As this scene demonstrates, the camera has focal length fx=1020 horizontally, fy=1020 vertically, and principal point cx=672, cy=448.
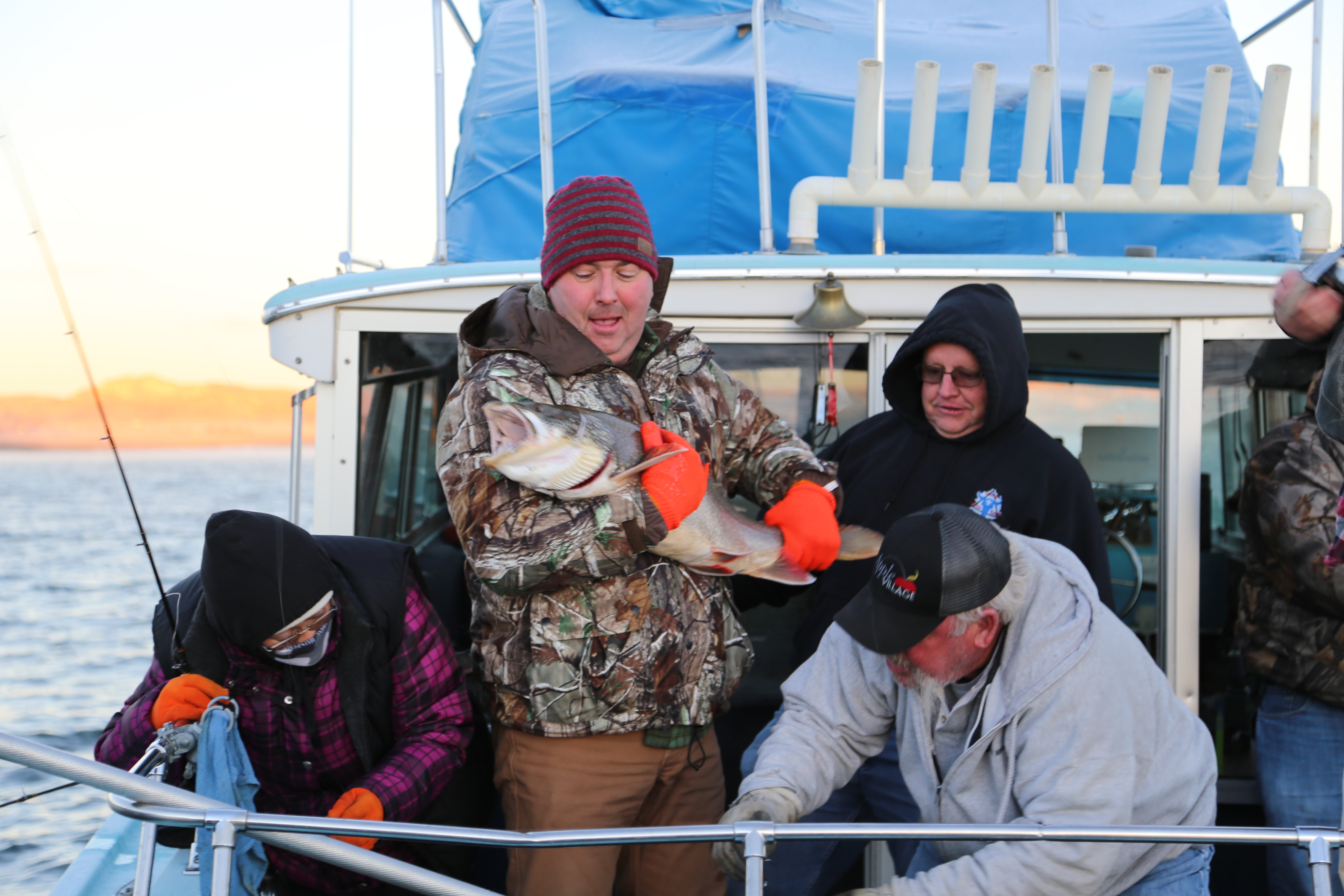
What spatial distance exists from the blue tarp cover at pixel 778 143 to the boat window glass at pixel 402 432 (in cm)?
81

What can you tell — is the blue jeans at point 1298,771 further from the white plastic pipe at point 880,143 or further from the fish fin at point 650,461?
the fish fin at point 650,461

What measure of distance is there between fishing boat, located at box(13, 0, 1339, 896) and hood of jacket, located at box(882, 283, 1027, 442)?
0.38 meters

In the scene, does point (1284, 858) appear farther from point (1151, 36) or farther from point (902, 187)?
point (1151, 36)

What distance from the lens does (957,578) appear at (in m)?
2.03

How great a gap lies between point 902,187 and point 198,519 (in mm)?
45958

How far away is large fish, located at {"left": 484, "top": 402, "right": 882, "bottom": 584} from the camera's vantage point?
2295 millimetres

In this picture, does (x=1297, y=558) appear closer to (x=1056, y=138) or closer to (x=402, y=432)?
(x=1056, y=138)

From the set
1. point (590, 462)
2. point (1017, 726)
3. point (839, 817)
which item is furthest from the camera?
point (839, 817)

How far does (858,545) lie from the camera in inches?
112

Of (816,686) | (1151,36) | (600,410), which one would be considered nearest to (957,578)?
(816,686)

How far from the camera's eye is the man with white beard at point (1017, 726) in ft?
6.66

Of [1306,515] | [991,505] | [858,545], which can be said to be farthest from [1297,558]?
[858,545]

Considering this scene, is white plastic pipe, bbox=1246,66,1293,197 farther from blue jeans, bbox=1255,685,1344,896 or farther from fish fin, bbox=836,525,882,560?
fish fin, bbox=836,525,882,560

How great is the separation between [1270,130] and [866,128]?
140 cm
